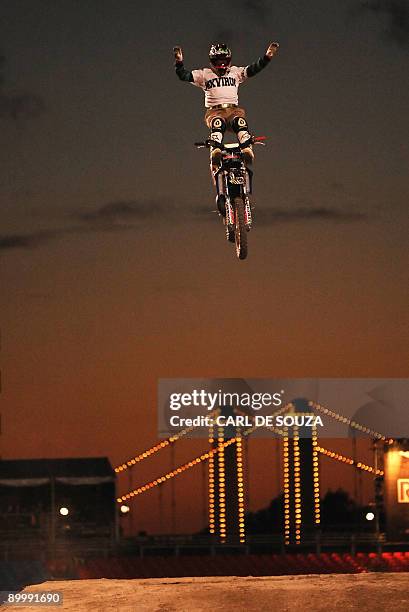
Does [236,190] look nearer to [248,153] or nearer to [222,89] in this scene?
[248,153]

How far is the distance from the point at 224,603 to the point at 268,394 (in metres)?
41.4

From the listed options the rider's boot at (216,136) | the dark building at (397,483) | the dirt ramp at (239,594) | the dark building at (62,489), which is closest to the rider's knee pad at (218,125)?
the rider's boot at (216,136)

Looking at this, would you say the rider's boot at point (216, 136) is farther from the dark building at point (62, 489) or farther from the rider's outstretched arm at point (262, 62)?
the dark building at point (62, 489)

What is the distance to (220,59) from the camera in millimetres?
18906

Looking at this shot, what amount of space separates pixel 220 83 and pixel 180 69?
65 cm

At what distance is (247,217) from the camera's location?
62.3 feet

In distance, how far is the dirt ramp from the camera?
17984 millimetres

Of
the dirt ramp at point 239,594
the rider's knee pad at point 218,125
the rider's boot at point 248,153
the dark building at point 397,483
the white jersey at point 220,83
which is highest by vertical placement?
the white jersey at point 220,83

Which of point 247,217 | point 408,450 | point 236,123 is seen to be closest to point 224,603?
point 247,217

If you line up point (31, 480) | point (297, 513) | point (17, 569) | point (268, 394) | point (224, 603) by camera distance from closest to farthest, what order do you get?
1. point (224, 603)
2. point (17, 569)
3. point (297, 513)
4. point (268, 394)
5. point (31, 480)

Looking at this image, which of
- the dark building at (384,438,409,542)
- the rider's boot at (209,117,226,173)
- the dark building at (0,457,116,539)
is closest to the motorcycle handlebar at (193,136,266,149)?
the rider's boot at (209,117,226,173)

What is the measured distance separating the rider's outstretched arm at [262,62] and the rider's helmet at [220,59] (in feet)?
1.15

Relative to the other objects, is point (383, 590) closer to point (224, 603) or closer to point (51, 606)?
point (224, 603)

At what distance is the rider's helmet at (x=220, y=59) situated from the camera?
1891 cm
